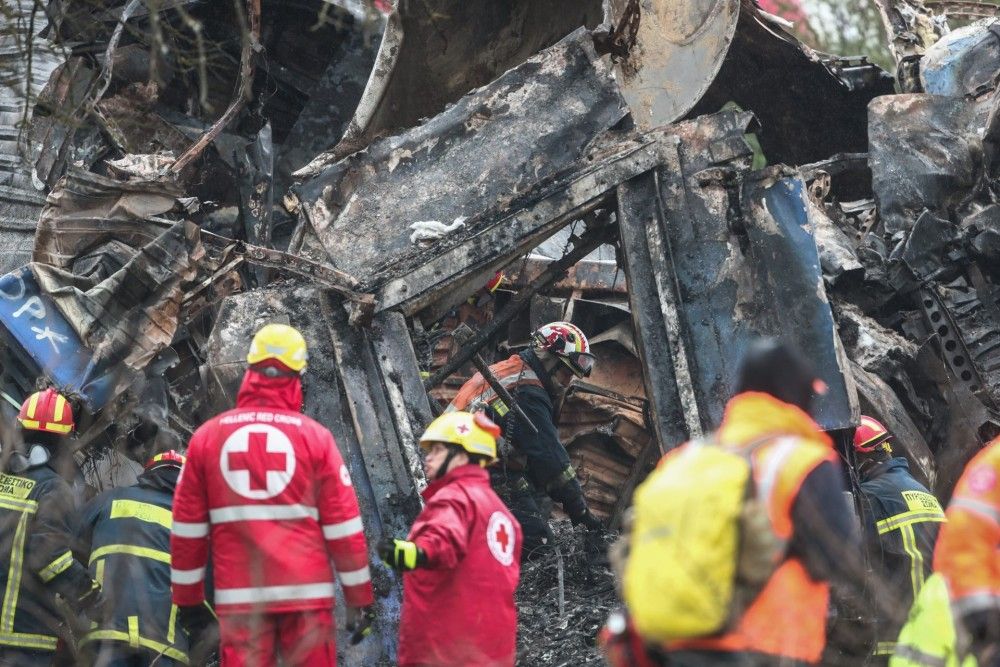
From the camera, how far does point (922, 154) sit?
8711mm

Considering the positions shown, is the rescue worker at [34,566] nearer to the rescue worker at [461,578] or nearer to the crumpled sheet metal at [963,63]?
the rescue worker at [461,578]

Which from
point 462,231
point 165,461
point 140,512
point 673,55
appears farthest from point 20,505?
point 673,55

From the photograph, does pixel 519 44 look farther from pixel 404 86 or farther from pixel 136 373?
pixel 136 373

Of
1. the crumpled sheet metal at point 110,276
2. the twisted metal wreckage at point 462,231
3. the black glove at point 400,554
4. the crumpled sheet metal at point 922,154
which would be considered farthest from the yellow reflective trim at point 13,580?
the crumpled sheet metal at point 922,154

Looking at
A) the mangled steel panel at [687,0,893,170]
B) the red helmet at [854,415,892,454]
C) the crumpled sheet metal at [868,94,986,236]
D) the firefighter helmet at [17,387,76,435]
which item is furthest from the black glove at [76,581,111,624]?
the mangled steel panel at [687,0,893,170]

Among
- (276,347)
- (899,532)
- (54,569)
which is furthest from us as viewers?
(899,532)

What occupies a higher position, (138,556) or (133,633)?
(138,556)

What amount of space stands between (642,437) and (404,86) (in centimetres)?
261

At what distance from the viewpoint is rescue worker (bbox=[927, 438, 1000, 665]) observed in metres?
3.00

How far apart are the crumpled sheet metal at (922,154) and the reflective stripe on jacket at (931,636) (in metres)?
5.92

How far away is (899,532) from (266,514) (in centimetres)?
272

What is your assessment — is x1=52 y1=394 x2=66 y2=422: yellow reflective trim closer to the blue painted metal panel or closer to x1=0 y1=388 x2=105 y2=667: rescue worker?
x1=0 y1=388 x2=105 y2=667: rescue worker

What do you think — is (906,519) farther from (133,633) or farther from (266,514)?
(133,633)

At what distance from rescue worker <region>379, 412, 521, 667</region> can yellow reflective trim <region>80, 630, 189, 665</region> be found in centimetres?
114
